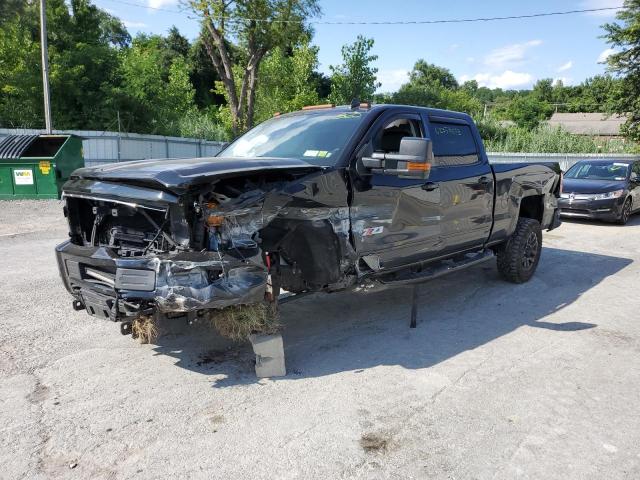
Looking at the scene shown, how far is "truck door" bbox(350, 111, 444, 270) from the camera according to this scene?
4371mm

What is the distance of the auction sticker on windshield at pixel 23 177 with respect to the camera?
13211mm

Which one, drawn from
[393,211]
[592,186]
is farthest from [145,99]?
[393,211]

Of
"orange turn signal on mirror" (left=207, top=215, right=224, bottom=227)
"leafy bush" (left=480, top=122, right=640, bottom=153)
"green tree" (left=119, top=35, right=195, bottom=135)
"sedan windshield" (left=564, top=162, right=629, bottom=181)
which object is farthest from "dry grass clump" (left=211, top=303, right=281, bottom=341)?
"leafy bush" (left=480, top=122, right=640, bottom=153)

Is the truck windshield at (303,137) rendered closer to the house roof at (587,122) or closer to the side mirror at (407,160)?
the side mirror at (407,160)

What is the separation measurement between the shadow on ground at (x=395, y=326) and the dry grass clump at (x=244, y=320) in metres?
0.35

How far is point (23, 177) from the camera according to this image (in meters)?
13.2

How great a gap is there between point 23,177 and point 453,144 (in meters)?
11.7

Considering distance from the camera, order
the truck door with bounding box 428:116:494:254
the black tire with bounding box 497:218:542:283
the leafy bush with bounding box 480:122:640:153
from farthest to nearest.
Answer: the leafy bush with bounding box 480:122:640:153, the black tire with bounding box 497:218:542:283, the truck door with bounding box 428:116:494:254

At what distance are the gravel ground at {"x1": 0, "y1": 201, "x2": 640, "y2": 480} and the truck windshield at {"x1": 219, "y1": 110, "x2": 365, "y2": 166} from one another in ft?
5.40

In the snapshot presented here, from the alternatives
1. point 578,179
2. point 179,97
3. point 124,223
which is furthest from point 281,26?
point 124,223

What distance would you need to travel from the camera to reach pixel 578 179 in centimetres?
1312

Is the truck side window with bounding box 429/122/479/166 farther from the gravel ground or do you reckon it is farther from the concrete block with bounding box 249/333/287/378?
the concrete block with bounding box 249/333/287/378

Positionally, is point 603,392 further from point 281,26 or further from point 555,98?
point 555,98

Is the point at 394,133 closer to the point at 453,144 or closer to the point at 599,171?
the point at 453,144
